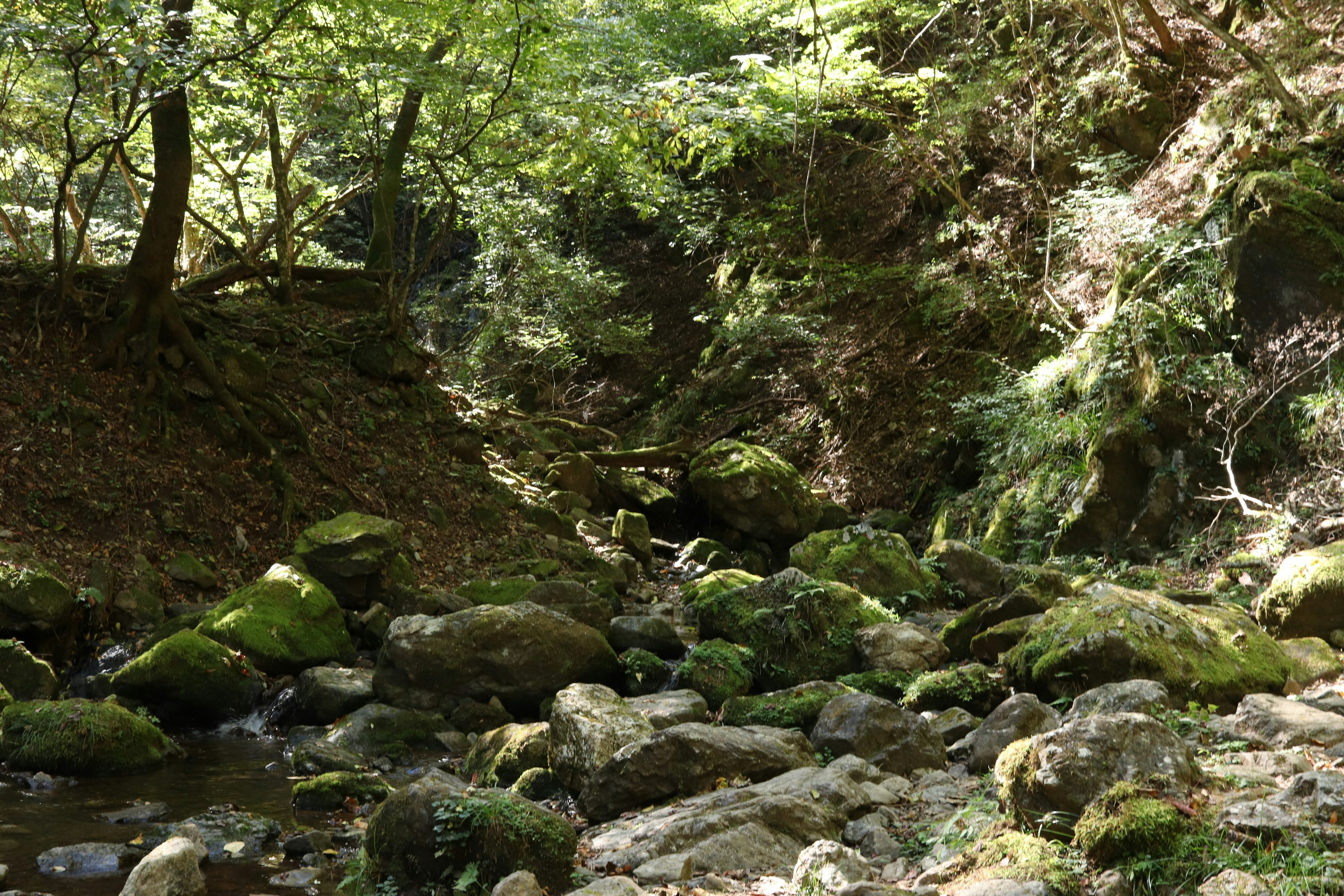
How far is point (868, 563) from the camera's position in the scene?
9.70 m

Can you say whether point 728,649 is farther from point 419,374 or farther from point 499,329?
point 499,329

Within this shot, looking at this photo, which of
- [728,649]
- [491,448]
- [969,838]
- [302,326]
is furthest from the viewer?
[491,448]

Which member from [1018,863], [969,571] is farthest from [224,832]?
[969,571]

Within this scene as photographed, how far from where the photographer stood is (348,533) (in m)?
9.17

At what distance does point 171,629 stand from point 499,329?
9.39 m

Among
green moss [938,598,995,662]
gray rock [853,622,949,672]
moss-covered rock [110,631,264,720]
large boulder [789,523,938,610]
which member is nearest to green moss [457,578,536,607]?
moss-covered rock [110,631,264,720]

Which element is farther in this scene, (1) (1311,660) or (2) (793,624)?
(2) (793,624)

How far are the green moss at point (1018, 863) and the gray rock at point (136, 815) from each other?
3.94 m

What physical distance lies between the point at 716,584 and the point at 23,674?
573 cm

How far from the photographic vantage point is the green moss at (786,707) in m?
6.05

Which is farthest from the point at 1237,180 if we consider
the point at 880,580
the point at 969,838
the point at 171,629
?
the point at 171,629

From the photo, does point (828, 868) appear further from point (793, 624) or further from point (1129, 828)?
point (793, 624)

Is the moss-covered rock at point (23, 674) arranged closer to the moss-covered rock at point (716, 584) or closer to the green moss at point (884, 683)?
the moss-covered rock at point (716, 584)

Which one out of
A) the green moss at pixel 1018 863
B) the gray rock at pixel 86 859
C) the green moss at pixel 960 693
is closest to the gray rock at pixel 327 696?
the gray rock at pixel 86 859
